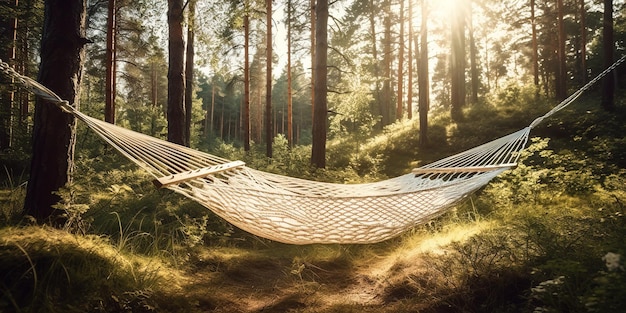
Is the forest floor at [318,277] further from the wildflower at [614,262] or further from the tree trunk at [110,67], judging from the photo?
the tree trunk at [110,67]

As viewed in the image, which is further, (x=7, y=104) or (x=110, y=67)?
(x=110, y=67)

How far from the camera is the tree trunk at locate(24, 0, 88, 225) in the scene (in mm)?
1746

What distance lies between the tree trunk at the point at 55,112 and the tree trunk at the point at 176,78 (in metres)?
2.06

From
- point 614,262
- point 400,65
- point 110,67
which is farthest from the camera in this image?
point 400,65

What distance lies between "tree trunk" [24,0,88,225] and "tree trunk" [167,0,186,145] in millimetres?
2055

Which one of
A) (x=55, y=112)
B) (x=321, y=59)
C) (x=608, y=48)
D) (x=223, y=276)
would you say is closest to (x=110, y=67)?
(x=321, y=59)

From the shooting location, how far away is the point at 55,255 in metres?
1.34

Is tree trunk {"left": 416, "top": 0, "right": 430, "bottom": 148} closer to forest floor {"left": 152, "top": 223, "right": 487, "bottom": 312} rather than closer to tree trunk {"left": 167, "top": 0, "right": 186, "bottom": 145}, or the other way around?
forest floor {"left": 152, "top": 223, "right": 487, "bottom": 312}

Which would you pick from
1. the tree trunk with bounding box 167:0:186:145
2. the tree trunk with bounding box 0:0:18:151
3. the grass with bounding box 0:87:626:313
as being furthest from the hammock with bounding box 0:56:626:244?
the tree trunk with bounding box 0:0:18:151

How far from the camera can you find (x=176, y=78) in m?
4.02

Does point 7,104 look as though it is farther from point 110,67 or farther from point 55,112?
point 55,112

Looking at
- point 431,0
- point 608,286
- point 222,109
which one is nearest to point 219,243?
point 608,286

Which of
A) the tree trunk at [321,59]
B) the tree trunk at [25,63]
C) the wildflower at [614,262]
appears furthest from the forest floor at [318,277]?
the tree trunk at [25,63]

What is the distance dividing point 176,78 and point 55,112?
7.65 feet
